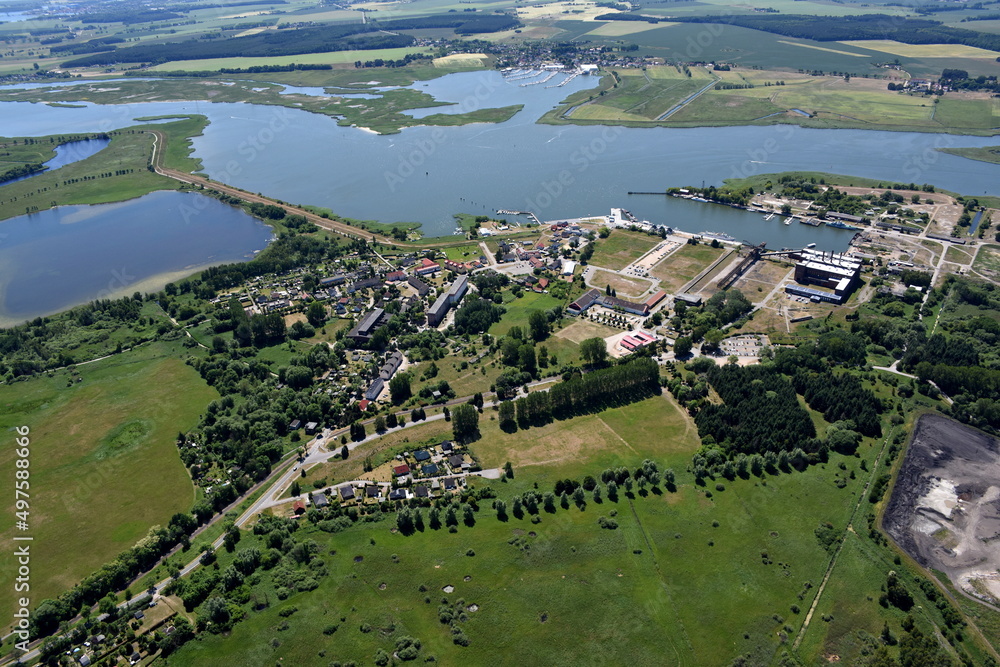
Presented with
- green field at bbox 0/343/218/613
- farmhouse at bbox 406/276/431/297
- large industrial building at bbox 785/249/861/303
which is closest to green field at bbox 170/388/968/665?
green field at bbox 0/343/218/613

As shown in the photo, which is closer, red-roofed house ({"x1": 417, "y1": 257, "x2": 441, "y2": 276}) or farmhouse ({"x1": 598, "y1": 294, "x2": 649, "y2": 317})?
farmhouse ({"x1": 598, "y1": 294, "x2": 649, "y2": 317})

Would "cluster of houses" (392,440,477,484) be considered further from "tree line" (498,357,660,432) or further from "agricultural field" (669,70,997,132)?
"agricultural field" (669,70,997,132)

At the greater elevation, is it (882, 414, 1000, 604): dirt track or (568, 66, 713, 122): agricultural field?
(568, 66, 713, 122): agricultural field

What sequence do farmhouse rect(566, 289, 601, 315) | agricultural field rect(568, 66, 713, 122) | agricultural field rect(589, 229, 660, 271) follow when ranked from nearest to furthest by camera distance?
farmhouse rect(566, 289, 601, 315) → agricultural field rect(589, 229, 660, 271) → agricultural field rect(568, 66, 713, 122)

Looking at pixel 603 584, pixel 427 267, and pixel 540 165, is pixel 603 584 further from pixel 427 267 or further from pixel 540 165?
pixel 540 165

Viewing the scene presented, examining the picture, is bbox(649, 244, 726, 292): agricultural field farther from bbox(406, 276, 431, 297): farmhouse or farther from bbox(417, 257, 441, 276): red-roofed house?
bbox(406, 276, 431, 297): farmhouse

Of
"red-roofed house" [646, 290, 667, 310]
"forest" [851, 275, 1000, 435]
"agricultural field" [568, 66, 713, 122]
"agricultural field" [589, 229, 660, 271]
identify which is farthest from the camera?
"agricultural field" [568, 66, 713, 122]

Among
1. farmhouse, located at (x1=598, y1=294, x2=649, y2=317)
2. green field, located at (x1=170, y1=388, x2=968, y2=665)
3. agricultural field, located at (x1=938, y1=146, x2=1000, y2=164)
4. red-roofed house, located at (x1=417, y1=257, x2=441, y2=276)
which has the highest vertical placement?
agricultural field, located at (x1=938, y1=146, x2=1000, y2=164)
